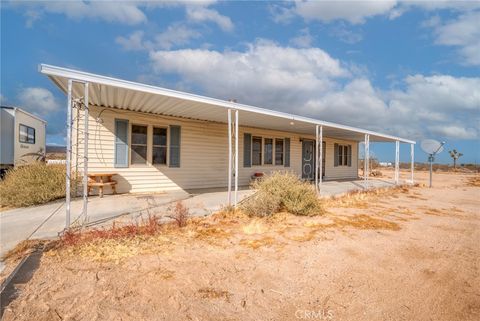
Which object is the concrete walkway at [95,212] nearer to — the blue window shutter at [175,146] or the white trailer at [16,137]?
the blue window shutter at [175,146]

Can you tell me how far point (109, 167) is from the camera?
813cm

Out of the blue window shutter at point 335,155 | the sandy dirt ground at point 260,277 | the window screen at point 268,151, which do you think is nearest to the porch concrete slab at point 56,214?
the sandy dirt ground at point 260,277

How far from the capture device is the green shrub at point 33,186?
6625 mm

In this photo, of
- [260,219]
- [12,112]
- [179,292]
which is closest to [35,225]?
[179,292]

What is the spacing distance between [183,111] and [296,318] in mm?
6744

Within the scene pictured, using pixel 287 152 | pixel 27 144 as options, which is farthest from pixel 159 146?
pixel 27 144

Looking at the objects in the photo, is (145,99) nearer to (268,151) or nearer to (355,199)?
(268,151)

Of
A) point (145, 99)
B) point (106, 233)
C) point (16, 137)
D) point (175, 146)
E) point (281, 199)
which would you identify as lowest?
point (106, 233)

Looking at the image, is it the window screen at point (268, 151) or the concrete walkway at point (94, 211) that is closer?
the concrete walkway at point (94, 211)

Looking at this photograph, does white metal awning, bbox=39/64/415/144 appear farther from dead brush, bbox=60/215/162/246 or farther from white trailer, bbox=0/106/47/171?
white trailer, bbox=0/106/47/171

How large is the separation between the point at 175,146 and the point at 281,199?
171 inches

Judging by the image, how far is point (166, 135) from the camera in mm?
9234
